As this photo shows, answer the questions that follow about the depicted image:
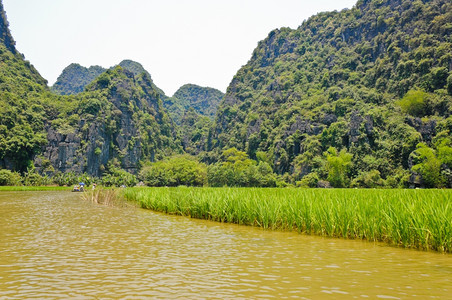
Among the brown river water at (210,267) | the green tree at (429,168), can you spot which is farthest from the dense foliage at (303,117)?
the brown river water at (210,267)

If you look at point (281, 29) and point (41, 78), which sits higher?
point (281, 29)

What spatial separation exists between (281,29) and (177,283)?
202678 mm

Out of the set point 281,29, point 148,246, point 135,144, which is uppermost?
point 281,29

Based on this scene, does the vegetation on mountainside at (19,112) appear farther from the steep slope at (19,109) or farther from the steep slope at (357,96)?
the steep slope at (357,96)

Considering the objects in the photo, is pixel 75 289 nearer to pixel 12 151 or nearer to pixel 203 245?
pixel 203 245

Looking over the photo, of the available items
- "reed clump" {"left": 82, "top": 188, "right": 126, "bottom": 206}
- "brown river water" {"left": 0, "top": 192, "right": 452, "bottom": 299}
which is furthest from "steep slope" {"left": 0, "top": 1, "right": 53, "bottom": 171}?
"brown river water" {"left": 0, "top": 192, "right": 452, "bottom": 299}

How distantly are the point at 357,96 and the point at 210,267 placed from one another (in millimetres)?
106323

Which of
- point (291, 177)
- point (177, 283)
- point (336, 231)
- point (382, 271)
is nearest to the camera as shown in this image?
point (177, 283)

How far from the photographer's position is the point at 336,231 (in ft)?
39.2

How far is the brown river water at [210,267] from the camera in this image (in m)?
5.88

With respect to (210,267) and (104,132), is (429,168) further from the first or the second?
(104,132)

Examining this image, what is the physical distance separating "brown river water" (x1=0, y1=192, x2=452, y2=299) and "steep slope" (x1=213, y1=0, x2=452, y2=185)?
65.3 meters

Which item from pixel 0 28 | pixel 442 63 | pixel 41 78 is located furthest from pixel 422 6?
pixel 0 28

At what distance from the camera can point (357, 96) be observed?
4109 inches
